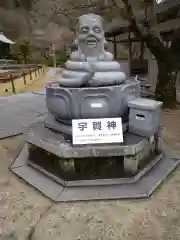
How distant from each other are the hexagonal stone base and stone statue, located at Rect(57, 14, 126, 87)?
4.10 ft

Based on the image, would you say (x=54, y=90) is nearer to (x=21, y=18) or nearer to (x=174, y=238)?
(x=174, y=238)

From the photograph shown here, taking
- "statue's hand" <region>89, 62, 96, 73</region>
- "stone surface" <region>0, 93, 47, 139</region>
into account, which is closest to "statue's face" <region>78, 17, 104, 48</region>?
"statue's hand" <region>89, 62, 96, 73</region>

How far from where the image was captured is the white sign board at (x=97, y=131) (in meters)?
3.10

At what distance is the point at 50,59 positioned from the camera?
22.0 metres

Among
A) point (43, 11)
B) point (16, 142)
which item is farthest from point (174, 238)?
point (43, 11)

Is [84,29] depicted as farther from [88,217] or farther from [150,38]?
[150,38]

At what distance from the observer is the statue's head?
338 centimetres

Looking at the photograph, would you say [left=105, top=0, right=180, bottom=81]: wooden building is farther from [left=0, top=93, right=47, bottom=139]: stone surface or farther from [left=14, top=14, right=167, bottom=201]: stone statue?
[left=14, top=14, right=167, bottom=201]: stone statue

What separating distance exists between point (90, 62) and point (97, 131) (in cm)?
95

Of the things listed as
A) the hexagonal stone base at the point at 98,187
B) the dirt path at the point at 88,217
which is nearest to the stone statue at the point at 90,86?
the hexagonal stone base at the point at 98,187

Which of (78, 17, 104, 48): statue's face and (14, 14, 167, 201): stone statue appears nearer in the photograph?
(14, 14, 167, 201): stone statue

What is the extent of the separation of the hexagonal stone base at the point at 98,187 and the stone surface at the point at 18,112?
186 cm

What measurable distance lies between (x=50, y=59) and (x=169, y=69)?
17.0 metres

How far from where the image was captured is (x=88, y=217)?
250 cm
